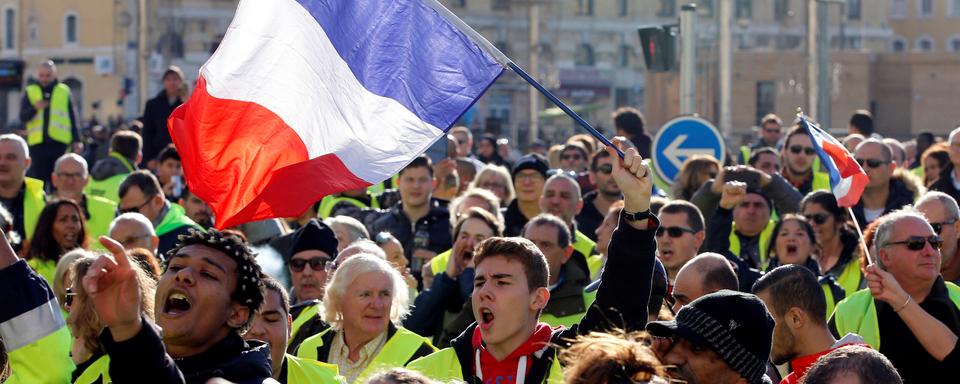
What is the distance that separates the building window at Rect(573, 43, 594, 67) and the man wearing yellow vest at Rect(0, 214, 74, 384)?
254 ft

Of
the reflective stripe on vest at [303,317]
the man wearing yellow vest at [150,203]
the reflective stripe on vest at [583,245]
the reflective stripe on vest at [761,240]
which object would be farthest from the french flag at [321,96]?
the man wearing yellow vest at [150,203]

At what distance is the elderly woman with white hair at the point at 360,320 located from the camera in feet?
24.5

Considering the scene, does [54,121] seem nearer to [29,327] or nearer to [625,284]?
[29,327]

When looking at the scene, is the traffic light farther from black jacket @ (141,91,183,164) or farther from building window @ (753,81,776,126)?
building window @ (753,81,776,126)

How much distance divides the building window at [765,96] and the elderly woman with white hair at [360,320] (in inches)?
2249

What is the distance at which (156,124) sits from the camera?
17156mm

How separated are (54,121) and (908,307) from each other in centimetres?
1415

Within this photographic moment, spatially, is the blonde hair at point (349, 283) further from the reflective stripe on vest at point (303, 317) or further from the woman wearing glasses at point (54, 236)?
the woman wearing glasses at point (54, 236)

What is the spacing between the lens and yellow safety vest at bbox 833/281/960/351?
7418 mm

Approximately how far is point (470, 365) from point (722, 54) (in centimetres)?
1816

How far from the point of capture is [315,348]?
765 cm

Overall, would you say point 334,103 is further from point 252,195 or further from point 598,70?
point 598,70

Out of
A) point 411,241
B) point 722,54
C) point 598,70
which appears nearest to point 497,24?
point 598,70

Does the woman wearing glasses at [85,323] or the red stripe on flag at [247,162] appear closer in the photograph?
the woman wearing glasses at [85,323]
